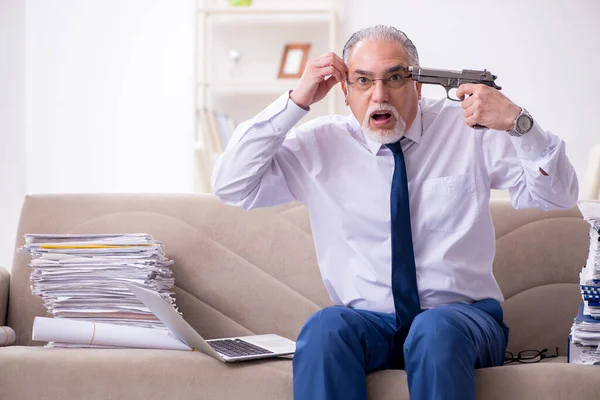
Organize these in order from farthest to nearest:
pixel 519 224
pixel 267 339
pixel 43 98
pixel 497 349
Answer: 1. pixel 43 98
2. pixel 519 224
3. pixel 267 339
4. pixel 497 349

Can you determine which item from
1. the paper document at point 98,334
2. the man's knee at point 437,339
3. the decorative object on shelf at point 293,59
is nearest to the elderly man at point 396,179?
the man's knee at point 437,339

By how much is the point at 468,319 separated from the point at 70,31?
12.6 ft

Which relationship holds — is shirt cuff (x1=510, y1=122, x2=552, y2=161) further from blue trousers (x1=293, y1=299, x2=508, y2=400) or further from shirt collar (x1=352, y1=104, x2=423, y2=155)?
blue trousers (x1=293, y1=299, x2=508, y2=400)

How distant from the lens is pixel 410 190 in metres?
1.75

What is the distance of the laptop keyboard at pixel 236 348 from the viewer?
1.64 m

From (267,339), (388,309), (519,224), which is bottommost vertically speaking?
(267,339)

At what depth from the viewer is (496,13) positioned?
15.3 feet

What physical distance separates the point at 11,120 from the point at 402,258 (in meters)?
3.17

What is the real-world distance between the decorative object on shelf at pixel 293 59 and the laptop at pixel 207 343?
3.16 metres

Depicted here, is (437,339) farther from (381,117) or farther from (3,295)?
(3,295)

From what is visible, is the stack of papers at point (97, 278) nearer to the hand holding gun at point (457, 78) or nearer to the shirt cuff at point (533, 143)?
the hand holding gun at point (457, 78)

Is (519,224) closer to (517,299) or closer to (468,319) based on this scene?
(517,299)

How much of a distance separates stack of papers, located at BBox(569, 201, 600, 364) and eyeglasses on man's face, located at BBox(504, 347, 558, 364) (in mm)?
184

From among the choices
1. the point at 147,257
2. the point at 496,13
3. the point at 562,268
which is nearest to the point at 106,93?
the point at 496,13
